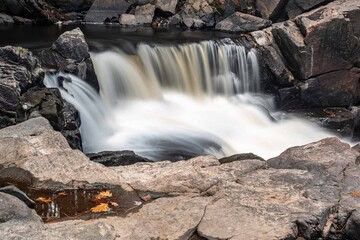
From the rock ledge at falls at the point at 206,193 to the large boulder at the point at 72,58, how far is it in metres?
4.65

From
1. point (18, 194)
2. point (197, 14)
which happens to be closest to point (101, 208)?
point (18, 194)

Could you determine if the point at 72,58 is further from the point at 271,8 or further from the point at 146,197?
the point at 271,8

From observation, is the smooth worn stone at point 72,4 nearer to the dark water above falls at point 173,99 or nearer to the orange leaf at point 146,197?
the dark water above falls at point 173,99

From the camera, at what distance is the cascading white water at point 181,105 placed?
29.8 feet

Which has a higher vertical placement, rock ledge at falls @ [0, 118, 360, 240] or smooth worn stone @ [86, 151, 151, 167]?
rock ledge at falls @ [0, 118, 360, 240]

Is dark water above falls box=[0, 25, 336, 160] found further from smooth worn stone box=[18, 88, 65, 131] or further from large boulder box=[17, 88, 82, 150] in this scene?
smooth worn stone box=[18, 88, 65, 131]

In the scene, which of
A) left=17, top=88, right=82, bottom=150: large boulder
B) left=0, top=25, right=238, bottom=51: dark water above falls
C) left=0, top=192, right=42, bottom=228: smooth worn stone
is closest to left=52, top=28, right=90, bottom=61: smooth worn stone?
left=0, top=25, right=238, bottom=51: dark water above falls

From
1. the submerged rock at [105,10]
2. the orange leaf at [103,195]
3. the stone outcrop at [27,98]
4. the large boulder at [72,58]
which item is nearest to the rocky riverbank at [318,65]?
the large boulder at [72,58]

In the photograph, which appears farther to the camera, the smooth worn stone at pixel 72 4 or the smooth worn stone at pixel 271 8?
the smooth worn stone at pixel 72 4

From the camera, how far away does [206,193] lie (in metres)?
4.33

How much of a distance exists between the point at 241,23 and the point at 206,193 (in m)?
13.4

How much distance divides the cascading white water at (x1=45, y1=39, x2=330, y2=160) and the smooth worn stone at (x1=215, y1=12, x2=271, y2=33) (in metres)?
3.67

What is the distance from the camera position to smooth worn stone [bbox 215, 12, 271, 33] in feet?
54.6

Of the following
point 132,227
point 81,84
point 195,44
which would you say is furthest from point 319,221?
point 195,44
